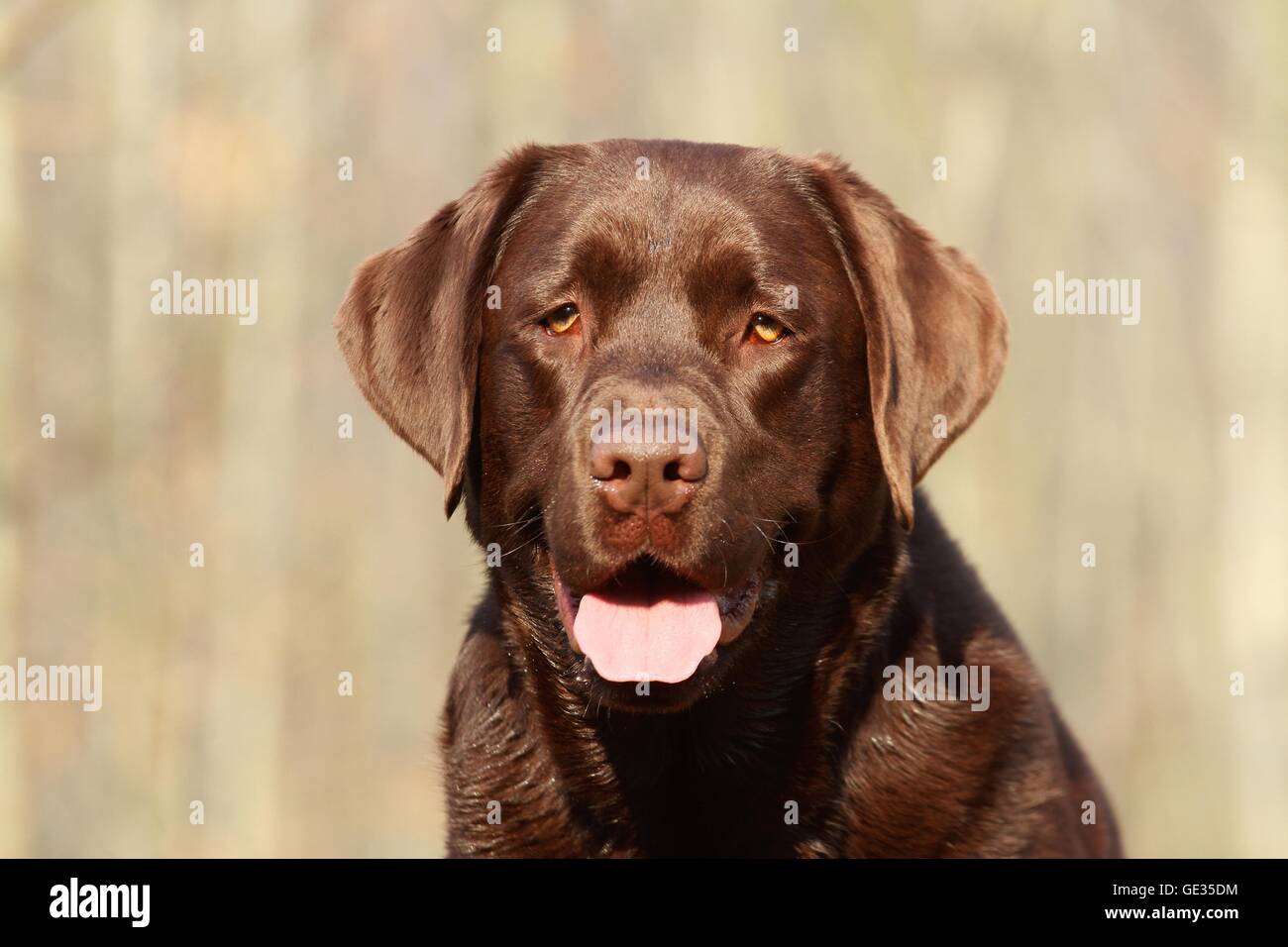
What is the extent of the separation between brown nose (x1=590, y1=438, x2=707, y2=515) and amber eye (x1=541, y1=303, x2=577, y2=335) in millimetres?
631

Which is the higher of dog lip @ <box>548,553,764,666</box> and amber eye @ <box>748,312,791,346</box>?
amber eye @ <box>748,312,791,346</box>

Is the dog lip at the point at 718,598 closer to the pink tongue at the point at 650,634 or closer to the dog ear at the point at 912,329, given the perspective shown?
the pink tongue at the point at 650,634

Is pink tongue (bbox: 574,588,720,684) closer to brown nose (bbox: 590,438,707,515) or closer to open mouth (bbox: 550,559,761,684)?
open mouth (bbox: 550,559,761,684)

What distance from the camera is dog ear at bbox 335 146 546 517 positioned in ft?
14.4

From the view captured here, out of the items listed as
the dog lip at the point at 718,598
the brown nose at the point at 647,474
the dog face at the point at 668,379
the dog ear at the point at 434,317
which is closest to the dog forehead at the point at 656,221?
the dog face at the point at 668,379

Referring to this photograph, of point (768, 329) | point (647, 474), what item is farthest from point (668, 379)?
point (768, 329)

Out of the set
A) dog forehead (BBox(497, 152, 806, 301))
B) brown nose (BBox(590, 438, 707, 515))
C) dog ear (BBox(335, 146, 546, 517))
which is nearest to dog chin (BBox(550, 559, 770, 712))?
brown nose (BBox(590, 438, 707, 515))

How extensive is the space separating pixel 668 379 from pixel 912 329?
0.81 meters

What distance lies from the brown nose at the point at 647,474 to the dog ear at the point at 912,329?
68 cm

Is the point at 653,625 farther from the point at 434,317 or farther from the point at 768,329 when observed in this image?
the point at 434,317

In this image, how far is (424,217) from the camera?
38.2 feet

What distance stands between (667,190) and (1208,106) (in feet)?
40.5

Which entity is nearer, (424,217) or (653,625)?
(653,625)
